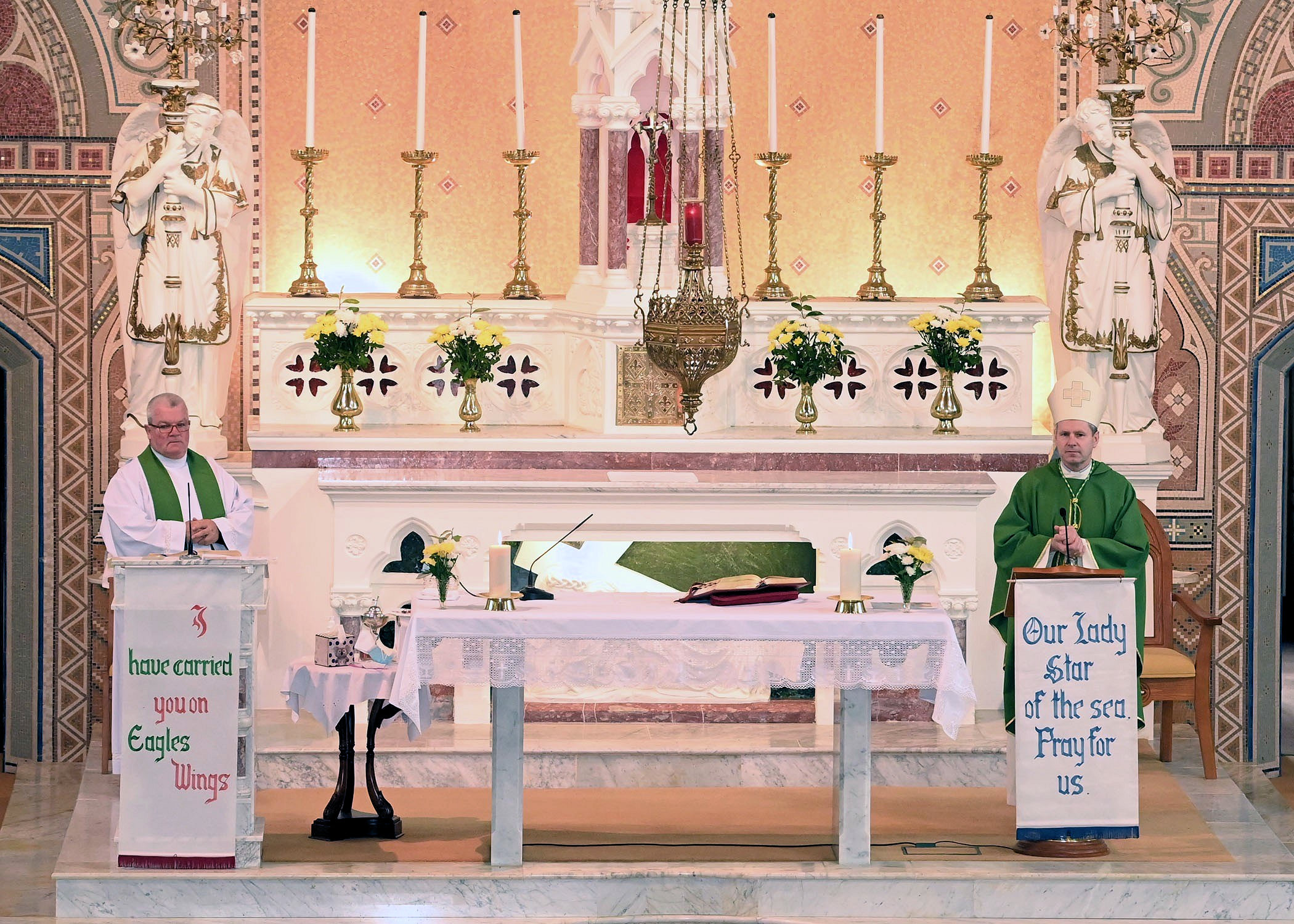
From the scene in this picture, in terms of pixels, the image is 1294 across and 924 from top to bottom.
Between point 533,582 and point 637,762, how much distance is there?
3.80 feet

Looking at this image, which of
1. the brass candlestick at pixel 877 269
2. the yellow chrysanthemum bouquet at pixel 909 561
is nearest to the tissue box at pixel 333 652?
the yellow chrysanthemum bouquet at pixel 909 561

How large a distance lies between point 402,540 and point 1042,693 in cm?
344

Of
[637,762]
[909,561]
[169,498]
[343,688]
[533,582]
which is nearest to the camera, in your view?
[343,688]

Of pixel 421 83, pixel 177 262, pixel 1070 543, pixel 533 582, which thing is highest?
pixel 421 83

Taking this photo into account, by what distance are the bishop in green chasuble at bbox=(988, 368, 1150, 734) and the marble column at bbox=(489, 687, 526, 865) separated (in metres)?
2.08

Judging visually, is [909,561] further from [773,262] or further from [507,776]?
[773,262]

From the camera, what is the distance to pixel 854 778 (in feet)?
28.0

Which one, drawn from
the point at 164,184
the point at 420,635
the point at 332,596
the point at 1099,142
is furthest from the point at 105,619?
the point at 1099,142

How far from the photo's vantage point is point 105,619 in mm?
10977

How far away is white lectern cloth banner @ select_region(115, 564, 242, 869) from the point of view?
27.5ft

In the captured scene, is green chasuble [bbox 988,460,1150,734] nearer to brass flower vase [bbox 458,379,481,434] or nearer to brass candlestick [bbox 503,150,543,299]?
brass flower vase [bbox 458,379,481,434]

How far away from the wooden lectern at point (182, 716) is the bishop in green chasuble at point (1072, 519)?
10.3ft

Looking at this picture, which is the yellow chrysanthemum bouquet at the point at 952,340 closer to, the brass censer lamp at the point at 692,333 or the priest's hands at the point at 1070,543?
the brass censer lamp at the point at 692,333

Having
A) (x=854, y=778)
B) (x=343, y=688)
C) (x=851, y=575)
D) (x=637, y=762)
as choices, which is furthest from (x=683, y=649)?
(x=637, y=762)
